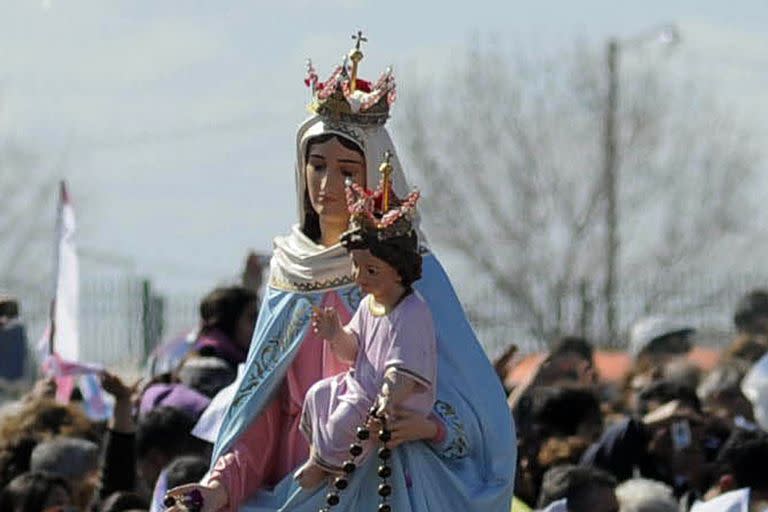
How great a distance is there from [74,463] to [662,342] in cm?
497

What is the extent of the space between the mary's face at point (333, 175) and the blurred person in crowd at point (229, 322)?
3.69 metres

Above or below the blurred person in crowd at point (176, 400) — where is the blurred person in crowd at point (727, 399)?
below

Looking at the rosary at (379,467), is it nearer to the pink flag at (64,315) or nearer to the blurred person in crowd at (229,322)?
the blurred person in crowd at (229,322)

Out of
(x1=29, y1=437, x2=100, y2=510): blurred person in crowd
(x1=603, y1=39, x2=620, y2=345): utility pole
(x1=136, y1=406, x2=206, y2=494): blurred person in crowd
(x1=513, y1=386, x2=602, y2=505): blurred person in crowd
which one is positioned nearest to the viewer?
(x1=136, y1=406, x2=206, y2=494): blurred person in crowd

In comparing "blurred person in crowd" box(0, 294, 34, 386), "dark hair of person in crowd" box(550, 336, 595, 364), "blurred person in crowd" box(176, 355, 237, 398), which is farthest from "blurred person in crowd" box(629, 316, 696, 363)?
"blurred person in crowd" box(176, 355, 237, 398)

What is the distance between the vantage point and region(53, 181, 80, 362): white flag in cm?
1266

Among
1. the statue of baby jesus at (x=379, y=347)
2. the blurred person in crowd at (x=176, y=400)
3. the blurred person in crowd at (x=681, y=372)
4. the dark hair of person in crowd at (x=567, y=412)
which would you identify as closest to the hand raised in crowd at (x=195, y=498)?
the statue of baby jesus at (x=379, y=347)

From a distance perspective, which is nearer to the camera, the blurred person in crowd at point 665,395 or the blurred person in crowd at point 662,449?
the blurred person in crowd at point 662,449

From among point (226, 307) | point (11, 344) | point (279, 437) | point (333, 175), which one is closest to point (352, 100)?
point (333, 175)

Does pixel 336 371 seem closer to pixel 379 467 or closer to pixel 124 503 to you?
pixel 379 467

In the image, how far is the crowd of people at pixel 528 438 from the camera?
1061 cm

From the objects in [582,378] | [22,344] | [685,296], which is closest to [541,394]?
[582,378]

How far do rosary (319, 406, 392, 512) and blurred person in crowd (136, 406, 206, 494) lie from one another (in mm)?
2874

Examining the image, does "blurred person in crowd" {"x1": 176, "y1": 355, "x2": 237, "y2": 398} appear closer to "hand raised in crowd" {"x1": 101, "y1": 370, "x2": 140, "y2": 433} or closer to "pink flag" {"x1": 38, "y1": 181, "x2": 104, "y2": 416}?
"pink flag" {"x1": 38, "y1": 181, "x2": 104, "y2": 416}
